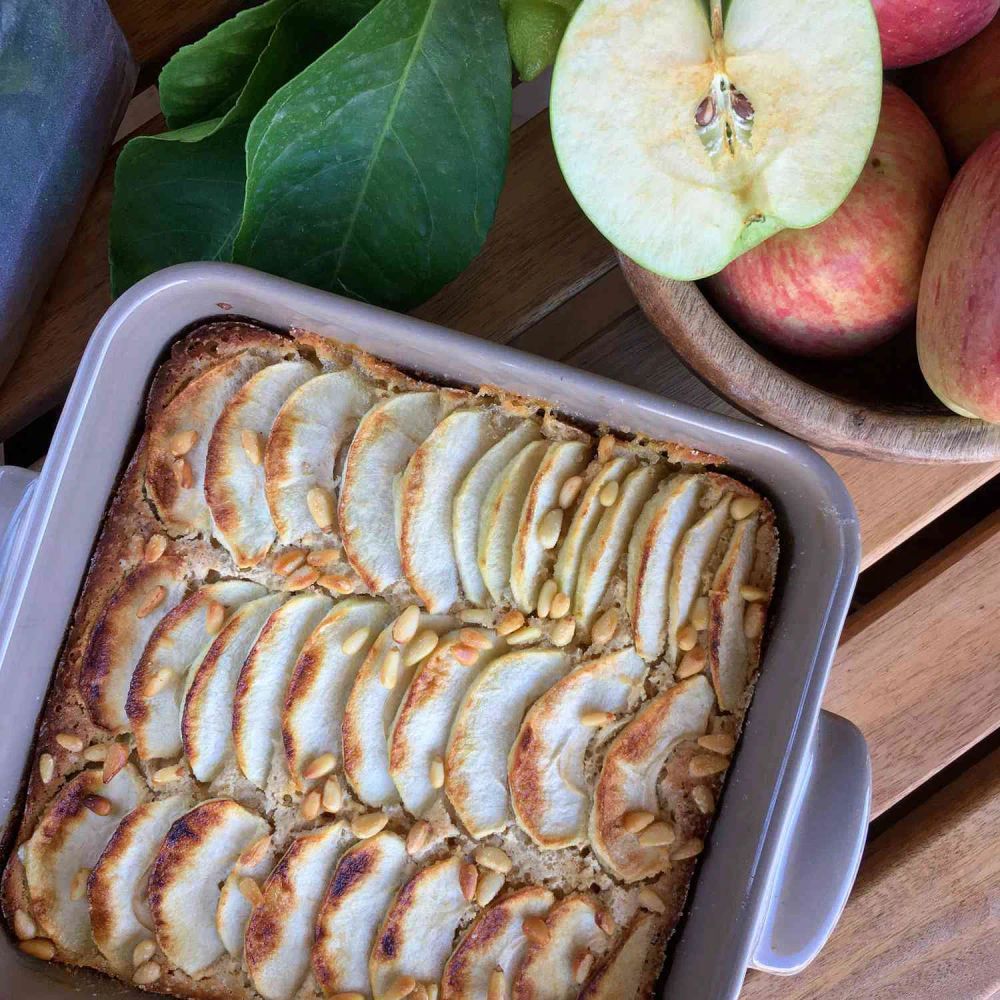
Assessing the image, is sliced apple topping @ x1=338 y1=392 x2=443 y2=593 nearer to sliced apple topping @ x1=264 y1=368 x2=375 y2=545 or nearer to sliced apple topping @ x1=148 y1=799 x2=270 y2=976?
sliced apple topping @ x1=264 y1=368 x2=375 y2=545

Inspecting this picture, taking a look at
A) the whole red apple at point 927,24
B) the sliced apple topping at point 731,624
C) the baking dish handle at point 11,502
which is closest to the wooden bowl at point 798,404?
the sliced apple topping at point 731,624

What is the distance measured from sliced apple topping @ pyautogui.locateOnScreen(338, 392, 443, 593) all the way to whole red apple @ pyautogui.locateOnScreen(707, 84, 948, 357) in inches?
13.1

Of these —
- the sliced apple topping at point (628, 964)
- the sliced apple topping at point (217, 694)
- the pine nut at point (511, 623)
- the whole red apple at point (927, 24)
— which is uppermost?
the whole red apple at point (927, 24)

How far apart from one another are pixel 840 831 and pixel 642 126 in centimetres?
65

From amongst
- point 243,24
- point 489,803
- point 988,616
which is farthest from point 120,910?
point 988,616

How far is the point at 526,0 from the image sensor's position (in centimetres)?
100

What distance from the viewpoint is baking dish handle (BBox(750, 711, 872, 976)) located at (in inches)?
38.5

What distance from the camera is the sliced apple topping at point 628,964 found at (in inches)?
39.6

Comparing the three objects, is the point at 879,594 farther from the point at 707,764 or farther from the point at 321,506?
the point at 321,506

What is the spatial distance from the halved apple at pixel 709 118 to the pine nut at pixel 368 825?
0.58m

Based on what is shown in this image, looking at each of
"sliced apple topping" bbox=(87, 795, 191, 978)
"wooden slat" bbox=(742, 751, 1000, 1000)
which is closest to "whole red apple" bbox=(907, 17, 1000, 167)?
"wooden slat" bbox=(742, 751, 1000, 1000)

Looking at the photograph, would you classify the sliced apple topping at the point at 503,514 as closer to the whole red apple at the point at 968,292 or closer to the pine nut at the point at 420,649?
the pine nut at the point at 420,649

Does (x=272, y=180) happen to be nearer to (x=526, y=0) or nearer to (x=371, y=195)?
(x=371, y=195)

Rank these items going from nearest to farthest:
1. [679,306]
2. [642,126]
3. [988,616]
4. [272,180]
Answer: [642,126] < [679,306] < [272,180] < [988,616]
